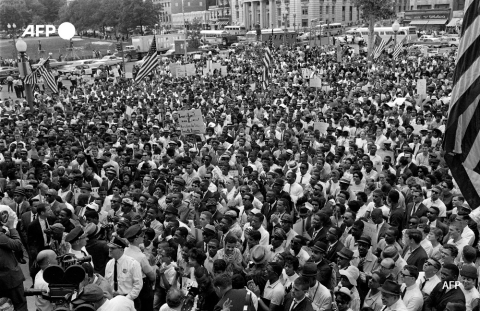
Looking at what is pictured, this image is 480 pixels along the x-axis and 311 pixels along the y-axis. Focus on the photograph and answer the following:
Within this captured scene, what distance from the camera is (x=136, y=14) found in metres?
82.2

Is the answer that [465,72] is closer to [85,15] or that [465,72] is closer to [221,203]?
[221,203]

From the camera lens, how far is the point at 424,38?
59281mm

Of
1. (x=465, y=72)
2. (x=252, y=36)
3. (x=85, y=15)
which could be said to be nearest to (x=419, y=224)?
(x=465, y=72)

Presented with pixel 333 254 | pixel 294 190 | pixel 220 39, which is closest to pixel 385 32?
pixel 220 39

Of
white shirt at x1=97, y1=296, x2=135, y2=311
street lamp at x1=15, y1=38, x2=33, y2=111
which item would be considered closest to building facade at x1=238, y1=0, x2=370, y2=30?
street lamp at x1=15, y1=38, x2=33, y2=111

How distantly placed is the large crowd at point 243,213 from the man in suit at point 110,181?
0.27 ft

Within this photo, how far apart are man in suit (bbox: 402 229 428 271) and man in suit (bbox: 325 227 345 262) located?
0.92m

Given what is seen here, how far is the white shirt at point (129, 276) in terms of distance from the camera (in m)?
6.79

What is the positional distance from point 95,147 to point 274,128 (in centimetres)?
497

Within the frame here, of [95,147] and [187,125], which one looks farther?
[187,125]

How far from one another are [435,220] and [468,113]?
15.6 feet

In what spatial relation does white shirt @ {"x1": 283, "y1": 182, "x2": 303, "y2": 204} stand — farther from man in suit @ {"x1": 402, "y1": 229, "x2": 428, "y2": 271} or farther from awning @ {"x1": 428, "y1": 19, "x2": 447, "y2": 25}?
awning @ {"x1": 428, "y1": 19, "x2": 447, "y2": 25}

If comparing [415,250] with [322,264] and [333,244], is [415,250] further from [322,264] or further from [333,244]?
[322,264]

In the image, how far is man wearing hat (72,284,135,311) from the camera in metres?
5.29
